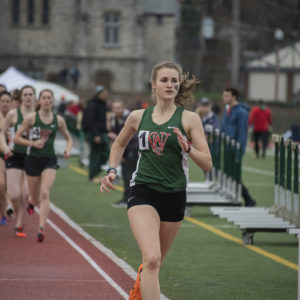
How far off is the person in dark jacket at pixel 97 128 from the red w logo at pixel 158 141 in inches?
567

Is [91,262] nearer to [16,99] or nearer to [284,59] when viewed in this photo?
[16,99]

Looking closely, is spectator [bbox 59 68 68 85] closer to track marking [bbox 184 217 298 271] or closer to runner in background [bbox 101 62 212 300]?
track marking [bbox 184 217 298 271]

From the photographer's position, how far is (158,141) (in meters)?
7.30

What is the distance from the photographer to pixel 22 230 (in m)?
13.1

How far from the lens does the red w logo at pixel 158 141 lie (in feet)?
23.9

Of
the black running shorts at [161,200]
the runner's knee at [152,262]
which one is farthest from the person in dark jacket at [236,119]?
the runner's knee at [152,262]

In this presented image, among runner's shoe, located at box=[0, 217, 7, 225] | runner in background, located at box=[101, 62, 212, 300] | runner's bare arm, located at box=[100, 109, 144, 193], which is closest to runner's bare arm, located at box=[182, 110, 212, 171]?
runner in background, located at box=[101, 62, 212, 300]

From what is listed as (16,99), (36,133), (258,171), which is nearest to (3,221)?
(16,99)

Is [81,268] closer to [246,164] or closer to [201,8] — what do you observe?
[246,164]

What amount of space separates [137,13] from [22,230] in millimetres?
62714

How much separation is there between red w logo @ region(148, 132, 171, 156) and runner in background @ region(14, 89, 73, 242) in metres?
5.04

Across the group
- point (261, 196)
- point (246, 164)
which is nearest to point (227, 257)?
point (261, 196)

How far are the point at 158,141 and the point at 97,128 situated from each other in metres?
14.9

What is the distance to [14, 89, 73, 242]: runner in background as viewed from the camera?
40.1 feet
